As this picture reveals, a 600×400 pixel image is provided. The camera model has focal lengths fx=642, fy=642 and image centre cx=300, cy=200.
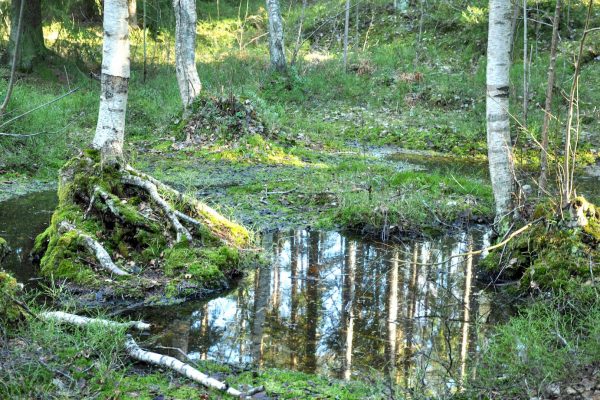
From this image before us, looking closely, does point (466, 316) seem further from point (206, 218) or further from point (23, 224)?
point (23, 224)

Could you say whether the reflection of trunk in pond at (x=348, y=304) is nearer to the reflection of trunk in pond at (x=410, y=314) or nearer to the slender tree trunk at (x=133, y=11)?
the reflection of trunk in pond at (x=410, y=314)

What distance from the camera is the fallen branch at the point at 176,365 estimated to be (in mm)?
4371

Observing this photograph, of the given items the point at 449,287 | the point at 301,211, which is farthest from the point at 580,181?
the point at 449,287

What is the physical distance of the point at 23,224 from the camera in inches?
356

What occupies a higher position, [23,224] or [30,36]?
[30,36]

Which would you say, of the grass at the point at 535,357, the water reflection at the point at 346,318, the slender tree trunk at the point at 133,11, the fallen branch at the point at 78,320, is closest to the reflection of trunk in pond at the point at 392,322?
the water reflection at the point at 346,318

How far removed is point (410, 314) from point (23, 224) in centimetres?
577

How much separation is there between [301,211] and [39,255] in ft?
13.0

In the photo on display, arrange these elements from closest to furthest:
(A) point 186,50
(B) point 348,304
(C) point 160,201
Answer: (B) point 348,304 → (C) point 160,201 → (A) point 186,50

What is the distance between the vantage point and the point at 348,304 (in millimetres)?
6465

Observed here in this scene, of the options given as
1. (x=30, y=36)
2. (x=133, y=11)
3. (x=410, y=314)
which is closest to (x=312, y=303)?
(x=410, y=314)

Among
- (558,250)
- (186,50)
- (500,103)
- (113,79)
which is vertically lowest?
(558,250)

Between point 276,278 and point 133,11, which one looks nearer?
point 276,278

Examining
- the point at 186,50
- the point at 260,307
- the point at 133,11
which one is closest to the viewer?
the point at 260,307
